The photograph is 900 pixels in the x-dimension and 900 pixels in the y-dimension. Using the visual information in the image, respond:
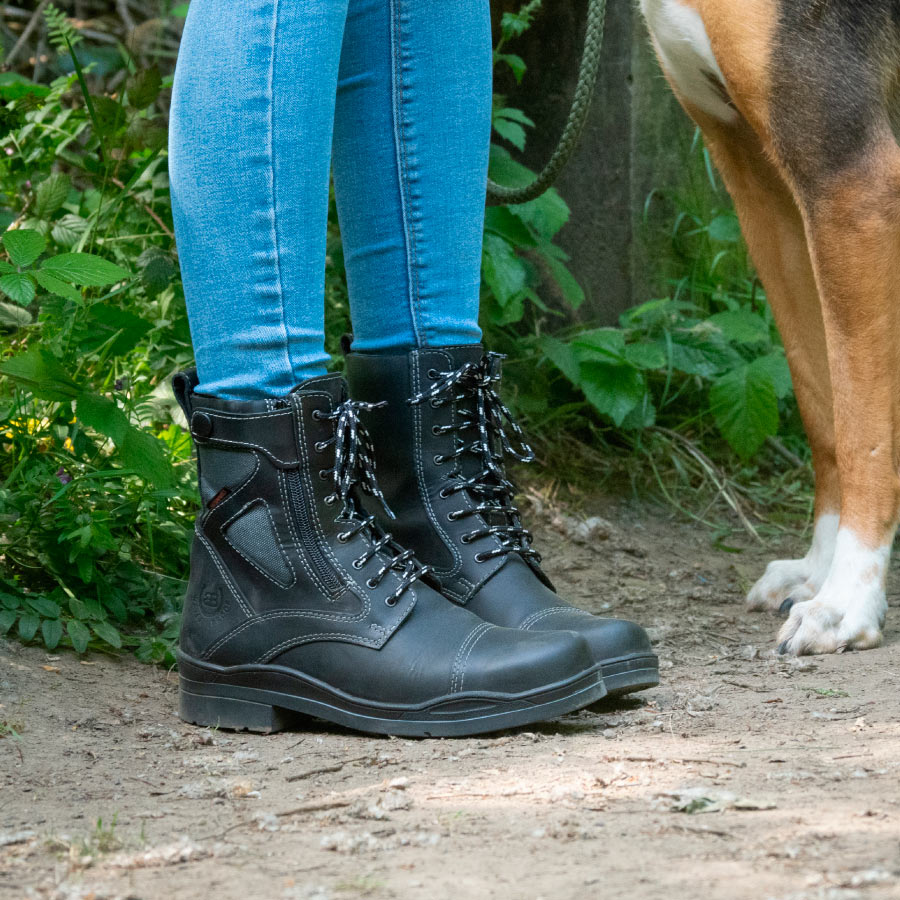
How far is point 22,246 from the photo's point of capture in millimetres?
1628

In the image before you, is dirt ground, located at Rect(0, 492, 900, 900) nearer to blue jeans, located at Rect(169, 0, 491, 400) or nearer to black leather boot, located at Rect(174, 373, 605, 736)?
black leather boot, located at Rect(174, 373, 605, 736)

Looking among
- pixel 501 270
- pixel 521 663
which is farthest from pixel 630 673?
pixel 501 270

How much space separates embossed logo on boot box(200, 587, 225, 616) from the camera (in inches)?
55.5

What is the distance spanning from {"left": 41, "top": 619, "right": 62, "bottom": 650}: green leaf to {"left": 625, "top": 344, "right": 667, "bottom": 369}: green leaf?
146 cm

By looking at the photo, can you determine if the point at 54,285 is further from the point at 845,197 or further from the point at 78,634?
the point at 845,197

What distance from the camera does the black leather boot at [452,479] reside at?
1482 millimetres

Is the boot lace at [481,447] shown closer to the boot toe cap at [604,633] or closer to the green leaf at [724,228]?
the boot toe cap at [604,633]

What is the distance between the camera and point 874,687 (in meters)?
1.49

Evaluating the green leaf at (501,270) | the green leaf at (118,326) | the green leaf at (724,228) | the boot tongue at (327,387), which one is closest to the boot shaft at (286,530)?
the boot tongue at (327,387)

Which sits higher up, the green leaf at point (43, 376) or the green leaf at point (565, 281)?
the green leaf at point (565, 281)

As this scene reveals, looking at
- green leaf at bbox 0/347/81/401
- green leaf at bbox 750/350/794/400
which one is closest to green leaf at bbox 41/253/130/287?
green leaf at bbox 0/347/81/401

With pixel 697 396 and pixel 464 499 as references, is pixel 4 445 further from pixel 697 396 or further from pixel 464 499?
pixel 697 396

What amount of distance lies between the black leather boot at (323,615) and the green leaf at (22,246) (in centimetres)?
39

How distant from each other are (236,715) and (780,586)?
1.16m
